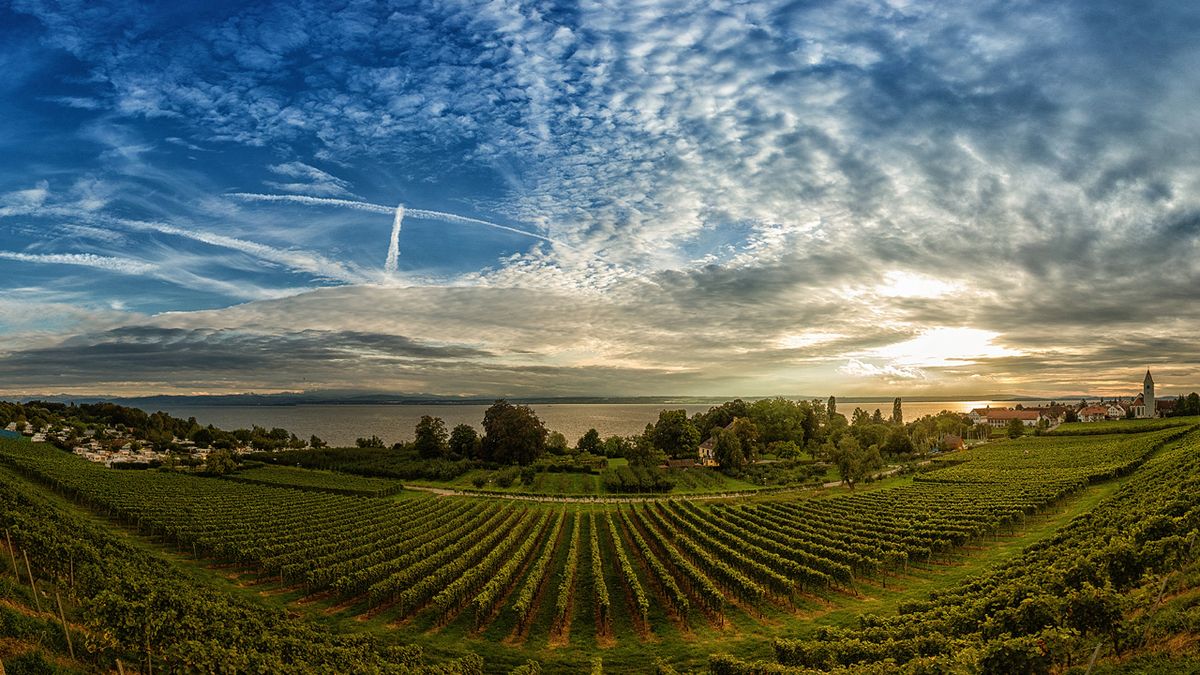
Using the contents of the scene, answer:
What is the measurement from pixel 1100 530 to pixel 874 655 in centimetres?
1772

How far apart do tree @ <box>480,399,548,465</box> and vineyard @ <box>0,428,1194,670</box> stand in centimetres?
2781

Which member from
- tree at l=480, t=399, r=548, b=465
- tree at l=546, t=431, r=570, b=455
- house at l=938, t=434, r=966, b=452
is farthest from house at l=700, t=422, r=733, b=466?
house at l=938, t=434, r=966, b=452

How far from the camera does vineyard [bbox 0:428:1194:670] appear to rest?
84.2ft

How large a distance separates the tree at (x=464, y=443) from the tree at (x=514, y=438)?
9.57ft

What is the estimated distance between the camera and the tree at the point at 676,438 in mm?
98125

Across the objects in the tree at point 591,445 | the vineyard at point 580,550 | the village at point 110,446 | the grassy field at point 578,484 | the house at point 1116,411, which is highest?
the house at point 1116,411

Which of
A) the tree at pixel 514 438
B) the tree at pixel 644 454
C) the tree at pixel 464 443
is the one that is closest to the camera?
the tree at pixel 644 454

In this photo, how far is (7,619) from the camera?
1600 centimetres

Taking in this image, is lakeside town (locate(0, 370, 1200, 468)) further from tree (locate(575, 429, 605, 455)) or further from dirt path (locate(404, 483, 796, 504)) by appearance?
dirt path (locate(404, 483, 796, 504))

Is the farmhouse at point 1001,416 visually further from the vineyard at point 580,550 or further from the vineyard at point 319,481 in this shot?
the vineyard at point 319,481

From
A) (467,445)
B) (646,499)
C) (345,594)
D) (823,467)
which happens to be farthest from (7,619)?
(823,467)

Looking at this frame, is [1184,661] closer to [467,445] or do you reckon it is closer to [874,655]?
[874,655]

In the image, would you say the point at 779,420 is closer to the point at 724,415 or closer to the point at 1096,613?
the point at 724,415

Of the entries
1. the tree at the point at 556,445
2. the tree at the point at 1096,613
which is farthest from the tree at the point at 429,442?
the tree at the point at 1096,613
